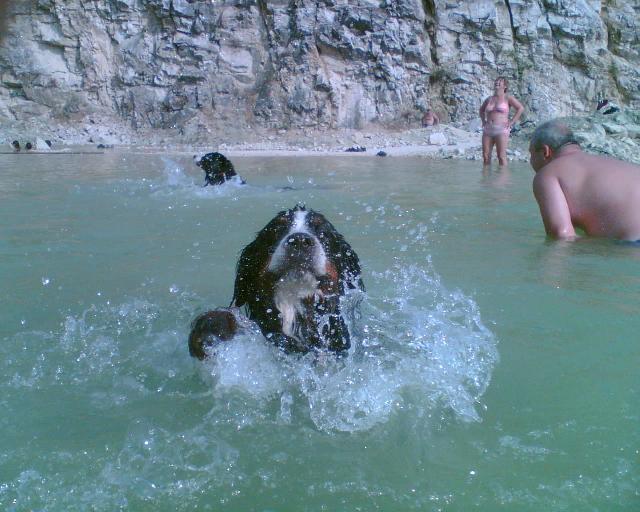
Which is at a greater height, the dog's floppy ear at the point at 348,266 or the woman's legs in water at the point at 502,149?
the woman's legs in water at the point at 502,149

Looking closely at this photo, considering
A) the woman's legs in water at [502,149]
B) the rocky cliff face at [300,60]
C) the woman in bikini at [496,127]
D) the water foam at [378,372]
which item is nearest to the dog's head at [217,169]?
the water foam at [378,372]

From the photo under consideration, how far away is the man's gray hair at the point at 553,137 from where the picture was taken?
4952 mm

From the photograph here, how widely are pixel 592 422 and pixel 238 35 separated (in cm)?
1811

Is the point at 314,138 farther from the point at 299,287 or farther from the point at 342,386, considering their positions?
the point at 342,386

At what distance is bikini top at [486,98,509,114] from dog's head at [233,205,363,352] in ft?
30.3

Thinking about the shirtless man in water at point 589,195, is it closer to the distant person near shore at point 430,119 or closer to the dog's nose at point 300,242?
the dog's nose at point 300,242

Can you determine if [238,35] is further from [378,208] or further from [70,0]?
[378,208]

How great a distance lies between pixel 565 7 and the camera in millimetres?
19359

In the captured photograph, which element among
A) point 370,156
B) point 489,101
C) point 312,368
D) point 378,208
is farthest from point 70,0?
point 312,368

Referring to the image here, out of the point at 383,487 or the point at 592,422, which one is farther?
the point at 592,422

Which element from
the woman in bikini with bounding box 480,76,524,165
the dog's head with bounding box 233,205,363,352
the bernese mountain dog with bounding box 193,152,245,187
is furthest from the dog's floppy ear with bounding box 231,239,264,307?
the woman in bikini with bounding box 480,76,524,165

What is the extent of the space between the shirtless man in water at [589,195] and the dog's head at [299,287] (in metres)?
2.37

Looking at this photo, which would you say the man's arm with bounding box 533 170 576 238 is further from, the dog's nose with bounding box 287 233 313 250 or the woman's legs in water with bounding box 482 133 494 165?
the woman's legs in water with bounding box 482 133 494 165

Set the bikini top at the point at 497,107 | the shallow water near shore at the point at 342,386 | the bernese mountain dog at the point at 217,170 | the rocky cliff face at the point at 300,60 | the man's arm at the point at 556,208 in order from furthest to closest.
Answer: the rocky cliff face at the point at 300,60, the bikini top at the point at 497,107, the bernese mountain dog at the point at 217,170, the man's arm at the point at 556,208, the shallow water near shore at the point at 342,386
